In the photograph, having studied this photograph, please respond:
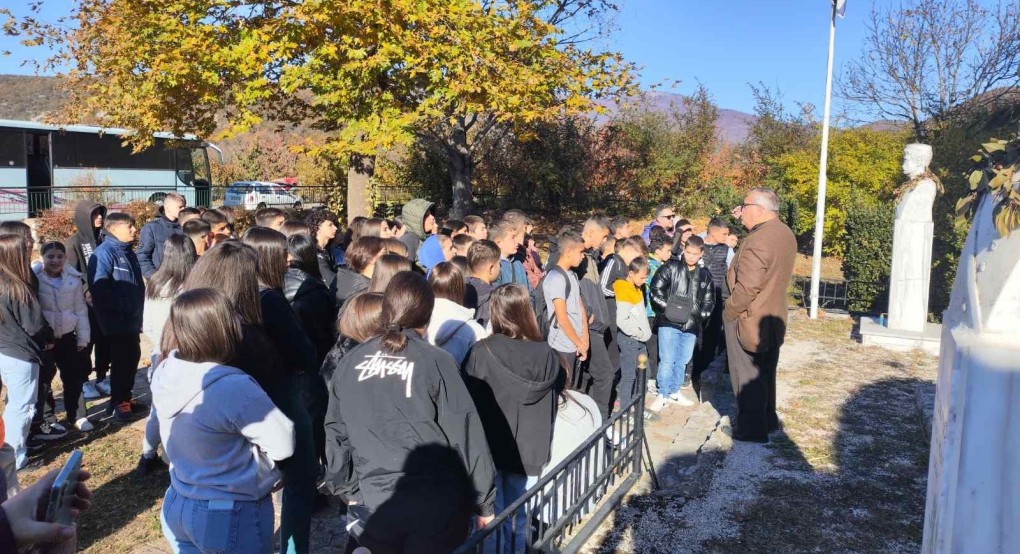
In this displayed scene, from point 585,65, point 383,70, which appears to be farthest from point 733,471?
point 585,65

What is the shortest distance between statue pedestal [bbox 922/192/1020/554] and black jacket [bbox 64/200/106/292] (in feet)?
21.1

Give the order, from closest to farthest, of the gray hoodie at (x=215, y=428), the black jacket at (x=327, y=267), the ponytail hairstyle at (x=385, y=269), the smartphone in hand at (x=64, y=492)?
the smartphone in hand at (x=64, y=492) → the gray hoodie at (x=215, y=428) → the ponytail hairstyle at (x=385, y=269) → the black jacket at (x=327, y=267)

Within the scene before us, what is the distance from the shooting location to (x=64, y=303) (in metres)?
5.16

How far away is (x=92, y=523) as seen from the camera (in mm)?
4184

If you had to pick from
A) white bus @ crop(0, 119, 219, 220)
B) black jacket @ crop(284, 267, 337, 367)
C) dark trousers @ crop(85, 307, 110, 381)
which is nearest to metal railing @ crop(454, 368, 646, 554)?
black jacket @ crop(284, 267, 337, 367)

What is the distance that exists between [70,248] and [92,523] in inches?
116

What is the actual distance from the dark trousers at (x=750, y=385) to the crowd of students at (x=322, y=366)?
72 cm

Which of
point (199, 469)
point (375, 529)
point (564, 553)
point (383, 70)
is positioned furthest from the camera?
point (383, 70)

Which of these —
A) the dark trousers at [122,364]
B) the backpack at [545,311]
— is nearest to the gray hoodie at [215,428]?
the backpack at [545,311]

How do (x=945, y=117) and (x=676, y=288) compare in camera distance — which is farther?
(x=945, y=117)

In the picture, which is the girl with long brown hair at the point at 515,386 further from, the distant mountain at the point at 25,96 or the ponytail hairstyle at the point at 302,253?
the distant mountain at the point at 25,96

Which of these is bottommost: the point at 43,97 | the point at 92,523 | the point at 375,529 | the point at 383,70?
the point at 92,523

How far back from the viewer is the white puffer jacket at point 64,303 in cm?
506

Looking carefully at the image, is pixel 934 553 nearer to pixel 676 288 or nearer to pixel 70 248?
pixel 676 288
